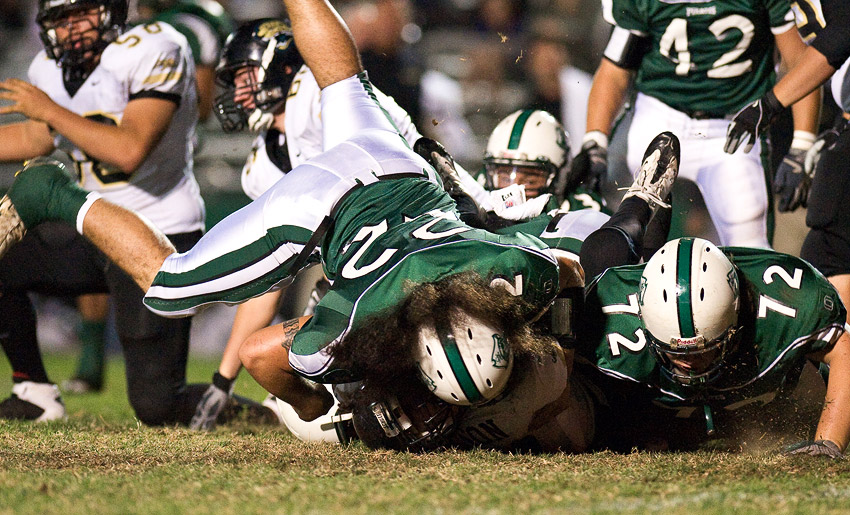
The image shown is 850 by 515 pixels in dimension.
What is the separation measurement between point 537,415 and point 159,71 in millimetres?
2589

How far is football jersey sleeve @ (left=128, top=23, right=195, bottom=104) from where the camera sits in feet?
15.7

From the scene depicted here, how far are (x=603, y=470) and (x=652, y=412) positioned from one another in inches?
28.9

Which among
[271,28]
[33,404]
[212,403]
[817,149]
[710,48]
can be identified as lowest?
[33,404]

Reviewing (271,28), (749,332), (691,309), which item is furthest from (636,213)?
(271,28)

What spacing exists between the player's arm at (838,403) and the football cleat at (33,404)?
10.6ft

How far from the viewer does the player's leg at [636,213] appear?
154 inches

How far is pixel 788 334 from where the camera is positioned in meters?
3.38

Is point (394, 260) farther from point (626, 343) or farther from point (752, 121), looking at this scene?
point (752, 121)

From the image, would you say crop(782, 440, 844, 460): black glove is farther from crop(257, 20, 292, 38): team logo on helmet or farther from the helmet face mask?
crop(257, 20, 292, 38): team logo on helmet

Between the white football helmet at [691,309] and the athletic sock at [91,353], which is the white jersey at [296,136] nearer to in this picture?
the white football helmet at [691,309]

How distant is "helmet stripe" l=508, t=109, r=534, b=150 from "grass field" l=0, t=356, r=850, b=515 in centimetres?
213

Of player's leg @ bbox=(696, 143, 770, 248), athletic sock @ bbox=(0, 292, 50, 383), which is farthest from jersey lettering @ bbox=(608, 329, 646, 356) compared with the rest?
athletic sock @ bbox=(0, 292, 50, 383)

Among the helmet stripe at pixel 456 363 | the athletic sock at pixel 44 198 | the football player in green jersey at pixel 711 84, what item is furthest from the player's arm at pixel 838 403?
the athletic sock at pixel 44 198

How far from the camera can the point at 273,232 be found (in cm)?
343
